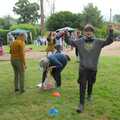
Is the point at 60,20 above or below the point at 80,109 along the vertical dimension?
above

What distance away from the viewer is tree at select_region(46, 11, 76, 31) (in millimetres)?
66312

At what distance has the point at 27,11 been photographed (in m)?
86.1

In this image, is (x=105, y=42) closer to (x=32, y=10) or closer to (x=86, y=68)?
(x=86, y=68)

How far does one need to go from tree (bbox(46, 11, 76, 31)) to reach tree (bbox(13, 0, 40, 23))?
61.6 ft

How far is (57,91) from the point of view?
11742mm

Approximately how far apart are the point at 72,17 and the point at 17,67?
56.4 m

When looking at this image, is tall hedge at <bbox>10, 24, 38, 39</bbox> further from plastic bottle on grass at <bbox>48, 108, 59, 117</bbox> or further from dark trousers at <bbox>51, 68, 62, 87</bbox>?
plastic bottle on grass at <bbox>48, 108, 59, 117</bbox>

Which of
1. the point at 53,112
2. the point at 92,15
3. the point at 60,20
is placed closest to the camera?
the point at 53,112

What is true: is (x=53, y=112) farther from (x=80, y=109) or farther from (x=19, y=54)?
(x=19, y=54)

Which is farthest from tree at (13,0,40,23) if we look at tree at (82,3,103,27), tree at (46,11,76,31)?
tree at (46,11,76,31)

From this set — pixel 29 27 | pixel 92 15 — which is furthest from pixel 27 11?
pixel 29 27

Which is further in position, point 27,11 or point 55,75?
point 27,11

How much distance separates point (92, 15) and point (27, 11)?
16939 millimetres

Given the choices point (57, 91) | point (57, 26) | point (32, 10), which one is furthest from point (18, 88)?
point (32, 10)
